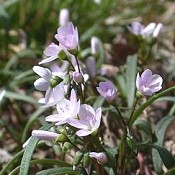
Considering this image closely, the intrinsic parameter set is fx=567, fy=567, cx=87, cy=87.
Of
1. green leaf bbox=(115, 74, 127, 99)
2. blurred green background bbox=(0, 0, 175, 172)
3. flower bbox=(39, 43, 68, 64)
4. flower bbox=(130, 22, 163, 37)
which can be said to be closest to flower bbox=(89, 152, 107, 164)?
flower bbox=(39, 43, 68, 64)

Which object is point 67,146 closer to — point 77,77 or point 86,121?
point 86,121

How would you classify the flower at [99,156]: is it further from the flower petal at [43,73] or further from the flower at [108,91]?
the flower petal at [43,73]

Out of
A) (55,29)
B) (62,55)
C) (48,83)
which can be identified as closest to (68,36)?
(62,55)

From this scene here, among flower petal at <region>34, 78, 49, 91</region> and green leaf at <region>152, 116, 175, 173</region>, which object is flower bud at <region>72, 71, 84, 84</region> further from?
green leaf at <region>152, 116, 175, 173</region>

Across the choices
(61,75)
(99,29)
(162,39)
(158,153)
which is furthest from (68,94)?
(162,39)

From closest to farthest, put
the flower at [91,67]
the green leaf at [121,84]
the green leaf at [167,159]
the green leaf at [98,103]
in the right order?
1. the green leaf at [167,159]
2. the green leaf at [98,103]
3. the green leaf at [121,84]
4. the flower at [91,67]

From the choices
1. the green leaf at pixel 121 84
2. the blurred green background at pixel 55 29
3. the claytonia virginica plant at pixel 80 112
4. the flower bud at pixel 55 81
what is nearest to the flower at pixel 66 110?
the claytonia virginica plant at pixel 80 112

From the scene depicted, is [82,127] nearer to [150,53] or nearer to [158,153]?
[158,153]
